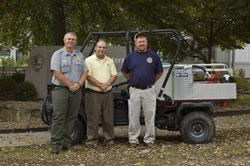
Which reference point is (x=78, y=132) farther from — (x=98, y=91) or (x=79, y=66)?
(x=79, y=66)

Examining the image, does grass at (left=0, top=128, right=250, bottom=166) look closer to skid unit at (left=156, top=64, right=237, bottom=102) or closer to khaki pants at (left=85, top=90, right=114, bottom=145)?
khaki pants at (left=85, top=90, right=114, bottom=145)

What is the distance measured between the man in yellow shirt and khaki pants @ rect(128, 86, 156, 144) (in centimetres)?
38

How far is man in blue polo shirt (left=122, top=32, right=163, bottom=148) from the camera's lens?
22.7 feet

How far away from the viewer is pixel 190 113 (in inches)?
295

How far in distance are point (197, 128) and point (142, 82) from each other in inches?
54.5

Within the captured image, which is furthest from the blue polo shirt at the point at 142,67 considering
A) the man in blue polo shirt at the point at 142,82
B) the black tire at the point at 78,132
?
the black tire at the point at 78,132

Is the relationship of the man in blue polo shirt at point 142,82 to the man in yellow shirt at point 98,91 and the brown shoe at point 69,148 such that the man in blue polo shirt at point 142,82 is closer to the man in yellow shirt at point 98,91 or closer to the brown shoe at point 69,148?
the man in yellow shirt at point 98,91

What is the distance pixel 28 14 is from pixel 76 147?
9.33 m

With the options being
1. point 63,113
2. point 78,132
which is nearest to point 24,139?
point 78,132

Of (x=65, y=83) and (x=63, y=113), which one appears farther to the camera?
(x=63, y=113)

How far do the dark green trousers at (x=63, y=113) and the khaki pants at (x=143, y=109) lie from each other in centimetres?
89

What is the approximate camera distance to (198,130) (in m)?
7.49

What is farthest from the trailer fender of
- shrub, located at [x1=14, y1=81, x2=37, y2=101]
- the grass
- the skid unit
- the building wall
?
the building wall

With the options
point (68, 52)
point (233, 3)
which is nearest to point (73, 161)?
point (68, 52)
